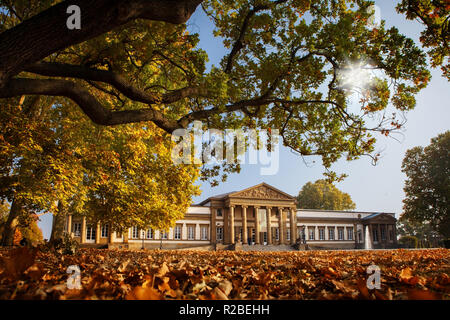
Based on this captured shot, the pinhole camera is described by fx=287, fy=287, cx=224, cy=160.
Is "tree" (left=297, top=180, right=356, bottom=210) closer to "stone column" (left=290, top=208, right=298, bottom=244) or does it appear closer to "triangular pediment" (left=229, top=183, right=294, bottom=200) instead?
"stone column" (left=290, top=208, right=298, bottom=244)

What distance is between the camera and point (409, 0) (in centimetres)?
589

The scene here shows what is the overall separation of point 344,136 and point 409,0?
4388mm

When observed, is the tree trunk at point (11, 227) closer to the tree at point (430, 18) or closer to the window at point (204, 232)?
the tree at point (430, 18)

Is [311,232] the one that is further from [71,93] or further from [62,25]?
[62,25]

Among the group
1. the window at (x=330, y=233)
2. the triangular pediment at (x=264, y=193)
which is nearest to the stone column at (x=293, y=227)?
the triangular pediment at (x=264, y=193)

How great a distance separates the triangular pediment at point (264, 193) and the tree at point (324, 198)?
61.1 ft

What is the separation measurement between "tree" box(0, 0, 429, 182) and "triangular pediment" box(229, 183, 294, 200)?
40.2 m

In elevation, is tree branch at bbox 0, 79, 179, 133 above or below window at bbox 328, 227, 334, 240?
above

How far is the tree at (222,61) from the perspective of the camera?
387 cm

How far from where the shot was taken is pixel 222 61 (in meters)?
9.16

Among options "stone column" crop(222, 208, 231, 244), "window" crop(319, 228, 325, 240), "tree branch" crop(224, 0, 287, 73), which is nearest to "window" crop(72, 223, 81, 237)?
"stone column" crop(222, 208, 231, 244)

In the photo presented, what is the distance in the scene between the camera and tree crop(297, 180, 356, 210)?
66062 mm

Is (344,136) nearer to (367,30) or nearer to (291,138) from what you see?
(291,138)
